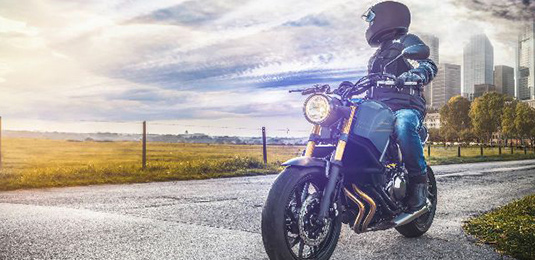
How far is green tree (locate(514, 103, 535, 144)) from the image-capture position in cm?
7181

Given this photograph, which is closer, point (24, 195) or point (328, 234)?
point (328, 234)

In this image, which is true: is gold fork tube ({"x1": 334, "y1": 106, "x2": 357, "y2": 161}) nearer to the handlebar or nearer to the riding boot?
the handlebar

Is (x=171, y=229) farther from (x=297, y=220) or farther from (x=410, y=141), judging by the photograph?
(x=410, y=141)

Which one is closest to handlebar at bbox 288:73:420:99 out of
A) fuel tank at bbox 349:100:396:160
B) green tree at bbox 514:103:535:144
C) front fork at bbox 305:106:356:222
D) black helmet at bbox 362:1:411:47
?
fuel tank at bbox 349:100:396:160

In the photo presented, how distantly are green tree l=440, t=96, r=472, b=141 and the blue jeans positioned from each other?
86.1 m

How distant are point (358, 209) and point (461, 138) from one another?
8500 centimetres

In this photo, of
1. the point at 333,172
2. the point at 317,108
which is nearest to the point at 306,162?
the point at 333,172

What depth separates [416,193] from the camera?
4.86 m

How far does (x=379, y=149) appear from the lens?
169 inches

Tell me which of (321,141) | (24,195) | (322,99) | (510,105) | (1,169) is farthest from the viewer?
(510,105)

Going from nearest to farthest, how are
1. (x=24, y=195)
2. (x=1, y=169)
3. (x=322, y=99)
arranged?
1. (x=322, y=99)
2. (x=24, y=195)
3. (x=1, y=169)

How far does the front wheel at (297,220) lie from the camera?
3.60 m

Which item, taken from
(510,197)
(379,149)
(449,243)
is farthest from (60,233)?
(510,197)

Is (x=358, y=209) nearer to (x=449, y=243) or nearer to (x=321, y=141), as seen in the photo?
(x=321, y=141)
